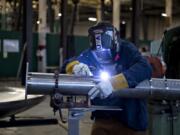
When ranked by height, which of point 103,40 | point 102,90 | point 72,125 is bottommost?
point 72,125

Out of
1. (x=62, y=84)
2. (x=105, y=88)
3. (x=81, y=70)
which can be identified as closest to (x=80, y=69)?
(x=81, y=70)

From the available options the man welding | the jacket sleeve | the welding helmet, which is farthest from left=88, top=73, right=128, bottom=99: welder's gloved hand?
the welding helmet

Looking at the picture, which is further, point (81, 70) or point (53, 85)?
point (81, 70)

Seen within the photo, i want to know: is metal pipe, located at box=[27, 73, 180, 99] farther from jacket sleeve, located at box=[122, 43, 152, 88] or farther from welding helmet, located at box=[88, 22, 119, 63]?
welding helmet, located at box=[88, 22, 119, 63]

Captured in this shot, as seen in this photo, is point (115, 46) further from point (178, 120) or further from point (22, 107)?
point (22, 107)

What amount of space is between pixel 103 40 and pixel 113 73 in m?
0.32

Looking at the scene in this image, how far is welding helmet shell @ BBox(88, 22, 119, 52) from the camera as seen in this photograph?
2.77m

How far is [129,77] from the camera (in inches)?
108

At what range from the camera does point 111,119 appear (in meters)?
3.27

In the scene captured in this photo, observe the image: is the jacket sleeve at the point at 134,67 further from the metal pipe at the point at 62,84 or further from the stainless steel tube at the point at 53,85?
the stainless steel tube at the point at 53,85

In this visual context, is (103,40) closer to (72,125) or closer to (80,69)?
(80,69)

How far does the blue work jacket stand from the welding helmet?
0.14 meters

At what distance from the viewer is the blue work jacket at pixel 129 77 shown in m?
2.83

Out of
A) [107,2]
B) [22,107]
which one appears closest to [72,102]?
[22,107]
